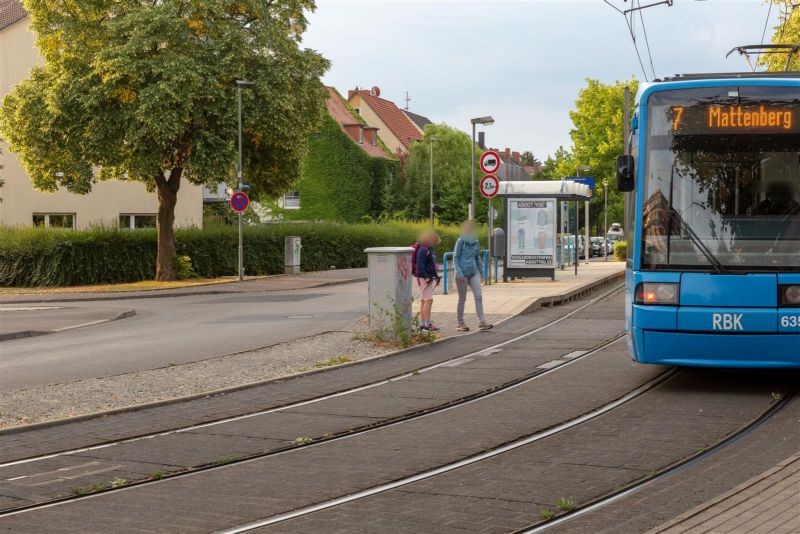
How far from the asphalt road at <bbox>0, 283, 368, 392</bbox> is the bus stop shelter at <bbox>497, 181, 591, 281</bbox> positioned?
14.8 feet

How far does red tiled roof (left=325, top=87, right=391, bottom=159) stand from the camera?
75.4m

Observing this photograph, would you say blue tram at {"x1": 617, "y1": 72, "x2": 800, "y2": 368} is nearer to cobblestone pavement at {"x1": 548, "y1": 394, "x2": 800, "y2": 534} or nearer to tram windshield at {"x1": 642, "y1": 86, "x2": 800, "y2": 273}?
tram windshield at {"x1": 642, "y1": 86, "x2": 800, "y2": 273}

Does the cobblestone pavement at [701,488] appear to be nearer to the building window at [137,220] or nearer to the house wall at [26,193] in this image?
the house wall at [26,193]

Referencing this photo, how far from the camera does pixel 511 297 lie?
23.9 m

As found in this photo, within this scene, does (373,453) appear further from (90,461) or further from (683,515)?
(683,515)

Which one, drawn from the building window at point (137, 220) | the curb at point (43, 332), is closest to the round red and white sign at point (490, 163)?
the curb at point (43, 332)

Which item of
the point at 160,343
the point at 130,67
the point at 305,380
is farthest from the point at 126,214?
the point at 305,380

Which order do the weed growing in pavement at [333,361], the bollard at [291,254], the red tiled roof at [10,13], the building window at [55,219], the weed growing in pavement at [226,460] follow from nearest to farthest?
the weed growing in pavement at [226,460]
the weed growing in pavement at [333,361]
the bollard at [291,254]
the red tiled roof at [10,13]
the building window at [55,219]

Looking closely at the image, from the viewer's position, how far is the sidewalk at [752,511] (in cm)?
559

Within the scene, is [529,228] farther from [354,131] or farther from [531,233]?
[354,131]

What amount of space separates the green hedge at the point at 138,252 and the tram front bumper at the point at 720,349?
27.8 meters

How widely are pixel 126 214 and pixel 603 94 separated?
43151 millimetres

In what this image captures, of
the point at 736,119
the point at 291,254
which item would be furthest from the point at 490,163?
the point at 291,254

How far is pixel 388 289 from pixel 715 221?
6.23 meters
